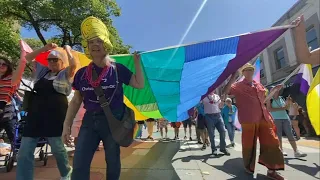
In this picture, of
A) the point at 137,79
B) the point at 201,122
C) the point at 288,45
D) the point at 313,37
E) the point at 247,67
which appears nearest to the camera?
the point at 137,79

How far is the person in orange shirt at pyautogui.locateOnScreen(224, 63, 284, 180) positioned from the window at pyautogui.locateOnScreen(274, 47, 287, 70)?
65.0ft

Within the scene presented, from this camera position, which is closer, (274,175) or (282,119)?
(274,175)

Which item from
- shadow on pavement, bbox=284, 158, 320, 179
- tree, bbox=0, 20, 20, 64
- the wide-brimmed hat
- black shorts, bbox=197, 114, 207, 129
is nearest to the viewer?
the wide-brimmed hat

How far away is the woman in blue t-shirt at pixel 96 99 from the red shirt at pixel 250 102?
2293 mm

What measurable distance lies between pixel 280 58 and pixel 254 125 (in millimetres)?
21121

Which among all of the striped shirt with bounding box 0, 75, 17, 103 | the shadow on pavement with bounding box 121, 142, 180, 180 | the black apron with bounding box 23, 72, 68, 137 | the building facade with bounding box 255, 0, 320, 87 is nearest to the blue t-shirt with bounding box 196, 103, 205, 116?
the shadow on pavement with bounding box 121, 142, 180, 180

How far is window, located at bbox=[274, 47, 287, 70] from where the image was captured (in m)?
22.0

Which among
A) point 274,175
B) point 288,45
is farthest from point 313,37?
point 274,175

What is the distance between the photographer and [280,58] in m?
22.6

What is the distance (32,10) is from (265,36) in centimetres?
1668

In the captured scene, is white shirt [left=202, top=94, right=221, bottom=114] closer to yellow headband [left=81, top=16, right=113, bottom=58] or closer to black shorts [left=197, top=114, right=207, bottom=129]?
black shorts [left=197, top=114, right=207, bottom=129]

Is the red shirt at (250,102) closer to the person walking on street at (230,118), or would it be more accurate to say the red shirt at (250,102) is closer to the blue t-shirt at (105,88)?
the blue t-shirt at (105,88)

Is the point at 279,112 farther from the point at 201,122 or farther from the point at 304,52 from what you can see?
the point at 304,52

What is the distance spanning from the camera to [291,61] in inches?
787
